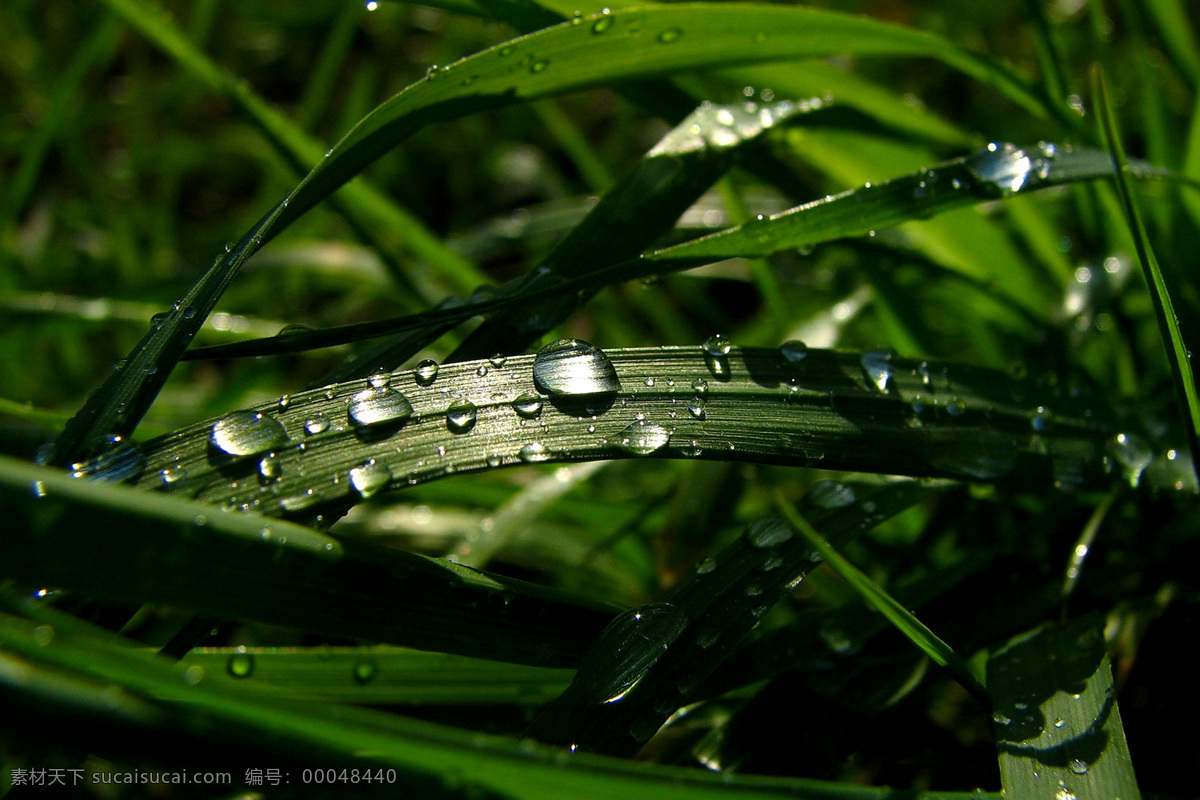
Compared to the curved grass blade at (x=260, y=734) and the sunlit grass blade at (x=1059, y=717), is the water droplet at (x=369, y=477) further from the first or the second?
the sunlit grass blade at (x=1059, y=717)

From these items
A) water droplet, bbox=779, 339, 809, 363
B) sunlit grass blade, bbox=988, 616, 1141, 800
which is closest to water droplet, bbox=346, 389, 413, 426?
water droplet, bbox=779, 339, 809, 363

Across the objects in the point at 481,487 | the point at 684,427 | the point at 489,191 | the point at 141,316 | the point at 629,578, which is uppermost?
the point at 489,191

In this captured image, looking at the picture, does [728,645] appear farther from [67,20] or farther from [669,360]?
[67,20]

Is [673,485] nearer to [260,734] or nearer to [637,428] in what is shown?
[637,428]

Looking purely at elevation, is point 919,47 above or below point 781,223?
above

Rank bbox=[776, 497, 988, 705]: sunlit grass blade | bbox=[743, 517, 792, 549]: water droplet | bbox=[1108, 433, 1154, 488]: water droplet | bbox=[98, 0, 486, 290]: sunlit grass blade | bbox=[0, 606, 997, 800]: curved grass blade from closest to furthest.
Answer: bbox=[0, 606, 997, 800]: curved grass blade → bbox=[776, 497, 988, 705]: sunlit grass blade → bbox=[743, 517, 792, 549]: water droplet → bbox=[1108, 433, 1154, 488]: water droplet → bbox=[98, 0, 486, 290]: sunlit grass blade

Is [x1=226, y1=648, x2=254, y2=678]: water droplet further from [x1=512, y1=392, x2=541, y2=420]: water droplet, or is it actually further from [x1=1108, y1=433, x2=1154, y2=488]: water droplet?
[x1=1108, y1=433, x2=1154, y2=488]: water droplet

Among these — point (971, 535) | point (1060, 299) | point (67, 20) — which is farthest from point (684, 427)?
point (67, 20)
